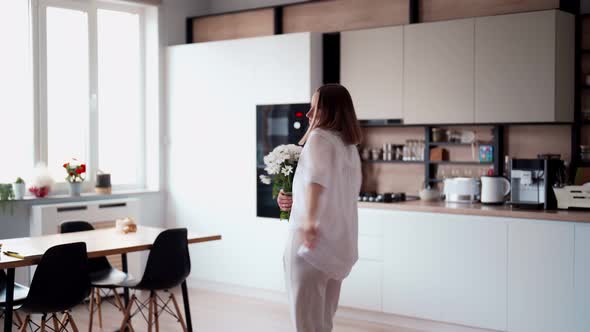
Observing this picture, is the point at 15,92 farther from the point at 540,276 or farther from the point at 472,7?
the point at 540,276

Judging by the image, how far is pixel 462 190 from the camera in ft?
16.9

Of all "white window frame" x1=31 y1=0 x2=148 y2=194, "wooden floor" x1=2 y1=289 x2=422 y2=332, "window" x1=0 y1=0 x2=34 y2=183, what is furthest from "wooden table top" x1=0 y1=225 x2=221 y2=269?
"white window frame" x1=31 y1=0 x2=148 y2=194

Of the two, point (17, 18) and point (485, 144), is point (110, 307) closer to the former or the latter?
point (17, 18)

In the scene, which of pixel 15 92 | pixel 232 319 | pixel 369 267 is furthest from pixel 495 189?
pixel 15 92

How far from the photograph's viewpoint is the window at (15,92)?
556cm

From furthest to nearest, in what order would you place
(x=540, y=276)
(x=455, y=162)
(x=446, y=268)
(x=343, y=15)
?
(x=343, y=15), (x=455, y=162), (x=446, y=268), (x=540, y=276)

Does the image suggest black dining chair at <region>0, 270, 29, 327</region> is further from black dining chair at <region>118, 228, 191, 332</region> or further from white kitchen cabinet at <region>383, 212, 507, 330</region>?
white kitchen cabinet at <region>383, 212, 507, 330</region>

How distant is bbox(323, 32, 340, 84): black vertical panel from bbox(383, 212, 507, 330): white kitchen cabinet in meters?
1.38

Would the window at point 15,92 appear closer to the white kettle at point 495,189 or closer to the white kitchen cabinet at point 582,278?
the white kettle at point 495,189

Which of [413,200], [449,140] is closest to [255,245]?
[413,200]

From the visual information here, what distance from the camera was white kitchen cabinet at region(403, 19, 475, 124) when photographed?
5.02 metres

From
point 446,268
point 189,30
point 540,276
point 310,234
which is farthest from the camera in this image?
point 189,30

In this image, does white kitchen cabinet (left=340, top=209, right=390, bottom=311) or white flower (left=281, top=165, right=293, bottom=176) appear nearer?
white flower (left=281, top=165, right=293, bottom=176)

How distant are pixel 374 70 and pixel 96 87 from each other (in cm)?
250
